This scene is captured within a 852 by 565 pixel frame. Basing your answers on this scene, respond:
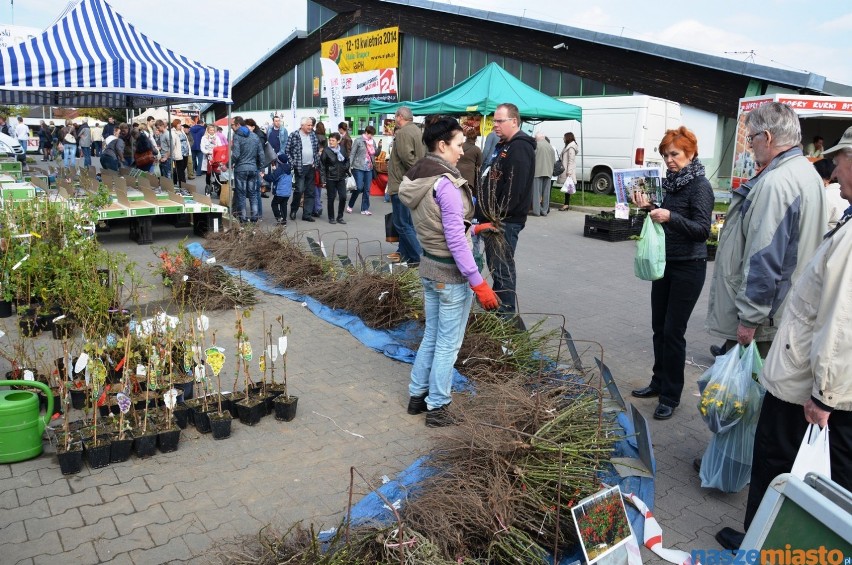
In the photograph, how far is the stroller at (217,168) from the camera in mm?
14503

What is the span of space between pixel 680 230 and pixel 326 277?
13.5 ft

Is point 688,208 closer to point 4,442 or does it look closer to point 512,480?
point 512,480

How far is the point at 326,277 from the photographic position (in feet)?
23.3

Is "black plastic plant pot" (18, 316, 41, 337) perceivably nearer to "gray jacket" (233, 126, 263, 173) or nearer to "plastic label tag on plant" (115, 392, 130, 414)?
"plastic label tag on plant" (115, 392, 130, 414)

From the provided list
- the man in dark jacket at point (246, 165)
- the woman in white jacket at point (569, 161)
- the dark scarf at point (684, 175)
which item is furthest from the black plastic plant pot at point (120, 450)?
the woman in white jacket at point (569, 161)

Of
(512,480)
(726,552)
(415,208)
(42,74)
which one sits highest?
(42,74)

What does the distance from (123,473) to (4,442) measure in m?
0.67

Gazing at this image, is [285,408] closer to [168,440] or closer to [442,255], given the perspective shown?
[168,440]

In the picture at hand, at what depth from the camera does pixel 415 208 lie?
153 inches

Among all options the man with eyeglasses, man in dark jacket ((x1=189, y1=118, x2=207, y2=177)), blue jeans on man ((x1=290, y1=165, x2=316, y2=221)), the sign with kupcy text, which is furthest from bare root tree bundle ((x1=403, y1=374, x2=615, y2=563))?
the sign with kupcy text

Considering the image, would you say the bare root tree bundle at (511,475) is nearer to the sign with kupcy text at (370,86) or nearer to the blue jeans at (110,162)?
the blue jeans at (110,162)

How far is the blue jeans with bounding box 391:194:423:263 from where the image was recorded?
26.1 ft

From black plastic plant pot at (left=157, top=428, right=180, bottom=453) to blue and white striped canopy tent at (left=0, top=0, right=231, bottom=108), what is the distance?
272 inches

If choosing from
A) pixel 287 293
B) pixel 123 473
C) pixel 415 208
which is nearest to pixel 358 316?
pixel 287 293
